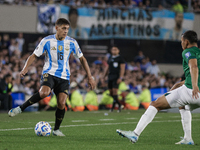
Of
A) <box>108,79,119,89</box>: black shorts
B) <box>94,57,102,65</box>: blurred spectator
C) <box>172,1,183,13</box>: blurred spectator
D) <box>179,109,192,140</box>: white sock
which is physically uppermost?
<box>172,1,183,13</box>: blurred spectator

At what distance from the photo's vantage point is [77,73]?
1905 centimetres

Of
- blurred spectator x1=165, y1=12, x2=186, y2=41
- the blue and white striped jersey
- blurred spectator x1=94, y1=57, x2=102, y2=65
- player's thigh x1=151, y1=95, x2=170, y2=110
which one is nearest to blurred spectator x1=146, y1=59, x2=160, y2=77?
blurred spectator x1=165, y1=12, x2=186, y2=41

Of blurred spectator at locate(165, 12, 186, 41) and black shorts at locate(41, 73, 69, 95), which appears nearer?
black shorts at locate(41, 73, 69, 95)

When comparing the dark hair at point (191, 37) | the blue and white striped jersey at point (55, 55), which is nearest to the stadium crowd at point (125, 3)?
the blue and white striped jersey at point (55, 55)


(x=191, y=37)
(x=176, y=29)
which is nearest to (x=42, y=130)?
(x=191, y=37)

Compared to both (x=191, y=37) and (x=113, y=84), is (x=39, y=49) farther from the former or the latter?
(x=113, y=84)

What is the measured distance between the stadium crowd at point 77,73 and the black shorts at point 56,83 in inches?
294

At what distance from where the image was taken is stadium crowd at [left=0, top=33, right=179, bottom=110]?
16562 millimetres

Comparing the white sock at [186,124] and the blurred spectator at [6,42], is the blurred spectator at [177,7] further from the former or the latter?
the white sock at [186,124]

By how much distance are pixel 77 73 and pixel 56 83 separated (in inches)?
452

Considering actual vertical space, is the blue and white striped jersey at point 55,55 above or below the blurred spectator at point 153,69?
above

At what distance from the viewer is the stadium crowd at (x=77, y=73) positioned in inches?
652

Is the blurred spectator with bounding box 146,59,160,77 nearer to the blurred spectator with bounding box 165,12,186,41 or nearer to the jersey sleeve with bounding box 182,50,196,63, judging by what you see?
the blurred spectator with bounding box 165,12,186,41

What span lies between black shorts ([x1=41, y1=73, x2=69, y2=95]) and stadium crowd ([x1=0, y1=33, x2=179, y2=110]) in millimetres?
7473
